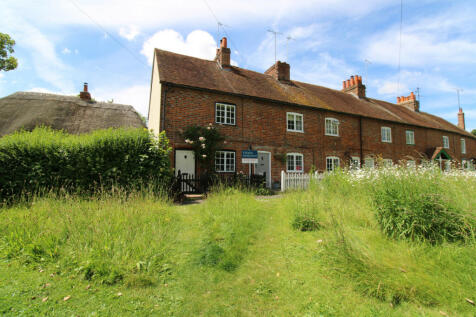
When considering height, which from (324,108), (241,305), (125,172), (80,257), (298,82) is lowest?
(241,305)

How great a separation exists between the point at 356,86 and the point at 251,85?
13.5 m

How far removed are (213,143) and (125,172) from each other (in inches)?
195

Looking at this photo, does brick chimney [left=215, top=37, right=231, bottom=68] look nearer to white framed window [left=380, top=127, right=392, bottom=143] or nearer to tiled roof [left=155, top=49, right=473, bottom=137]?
tiled roof [left=155, top=49, right=473, bottom=137]

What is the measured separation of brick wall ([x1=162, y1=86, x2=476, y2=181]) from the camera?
11.8 meters

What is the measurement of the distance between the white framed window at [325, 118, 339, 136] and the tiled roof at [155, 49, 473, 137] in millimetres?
870

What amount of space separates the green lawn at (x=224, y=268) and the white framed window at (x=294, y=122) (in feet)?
35.0

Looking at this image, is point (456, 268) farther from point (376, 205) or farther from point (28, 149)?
point (28, 149)

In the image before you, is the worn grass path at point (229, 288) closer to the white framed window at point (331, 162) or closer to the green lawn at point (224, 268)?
the green lawn at point (224, 268)

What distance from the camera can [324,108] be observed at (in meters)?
16.2

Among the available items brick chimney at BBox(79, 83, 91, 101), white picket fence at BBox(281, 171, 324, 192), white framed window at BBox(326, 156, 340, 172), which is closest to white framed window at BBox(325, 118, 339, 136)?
white framed window at BBox(326, 156, 340, 172)

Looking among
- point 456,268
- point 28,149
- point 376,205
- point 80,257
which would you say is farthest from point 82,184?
point 456,268

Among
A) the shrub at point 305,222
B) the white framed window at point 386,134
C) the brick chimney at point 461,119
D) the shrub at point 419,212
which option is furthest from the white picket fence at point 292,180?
the brick chimney at point 461,119

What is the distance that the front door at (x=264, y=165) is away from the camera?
13.8 metres

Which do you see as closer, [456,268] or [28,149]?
[456,268]
